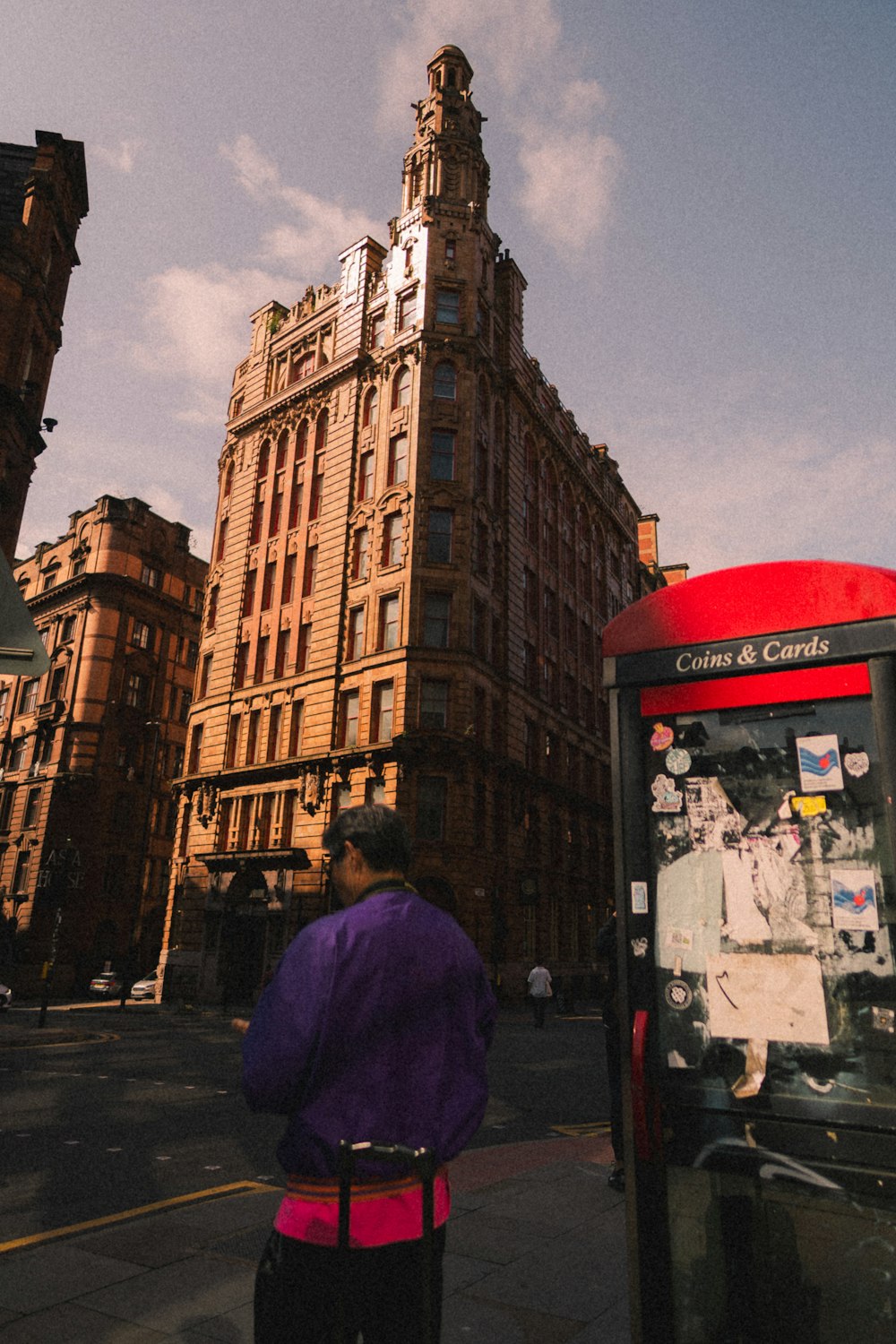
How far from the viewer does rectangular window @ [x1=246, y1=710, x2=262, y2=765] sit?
112ft

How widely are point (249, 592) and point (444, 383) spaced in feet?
41.4

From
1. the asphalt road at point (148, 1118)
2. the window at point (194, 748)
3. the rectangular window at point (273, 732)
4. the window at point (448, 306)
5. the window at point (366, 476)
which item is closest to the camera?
the asphalt road at point (148, 1118)

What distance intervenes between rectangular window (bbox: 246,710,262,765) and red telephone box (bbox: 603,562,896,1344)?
→ 31.6 meters

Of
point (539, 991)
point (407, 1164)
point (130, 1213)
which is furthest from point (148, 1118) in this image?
point (539, 991)

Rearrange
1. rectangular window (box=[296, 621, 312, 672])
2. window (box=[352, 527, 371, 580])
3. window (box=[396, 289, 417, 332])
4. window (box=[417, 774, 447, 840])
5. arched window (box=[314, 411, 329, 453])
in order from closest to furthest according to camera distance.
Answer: window (box=[417, 774, 447, 840])
window (box=[352, 527, 371, 580])
rectangular window (box=[296, 621, 312, 672])
window (box=[396, 289, 417, 332])
arched window (box=[314, 411, 329, 453])

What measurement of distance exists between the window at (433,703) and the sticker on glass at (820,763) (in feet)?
86.1

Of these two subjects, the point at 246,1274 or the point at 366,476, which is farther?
the point at 366,476

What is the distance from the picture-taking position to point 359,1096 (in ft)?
6.68

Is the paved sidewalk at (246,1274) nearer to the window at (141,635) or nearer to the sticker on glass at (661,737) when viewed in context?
the sticker on glass at (661,737)

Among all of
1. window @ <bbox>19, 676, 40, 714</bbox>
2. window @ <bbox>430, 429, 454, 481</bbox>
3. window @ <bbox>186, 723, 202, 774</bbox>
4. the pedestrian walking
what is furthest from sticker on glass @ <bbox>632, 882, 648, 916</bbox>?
window @ <bbox>19, 676, 40, 714</bbox>

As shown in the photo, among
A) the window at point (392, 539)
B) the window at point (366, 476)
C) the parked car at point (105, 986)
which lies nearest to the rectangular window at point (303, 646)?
the window at point (392, 539)

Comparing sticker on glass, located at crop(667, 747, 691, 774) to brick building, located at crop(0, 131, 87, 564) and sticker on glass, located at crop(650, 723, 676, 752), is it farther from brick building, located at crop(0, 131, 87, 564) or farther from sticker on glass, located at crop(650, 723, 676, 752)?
brick building, located at crop(0, 131, 87, 564)

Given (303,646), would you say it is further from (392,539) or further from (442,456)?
(442,456)

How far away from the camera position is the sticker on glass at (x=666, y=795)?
3584mm
